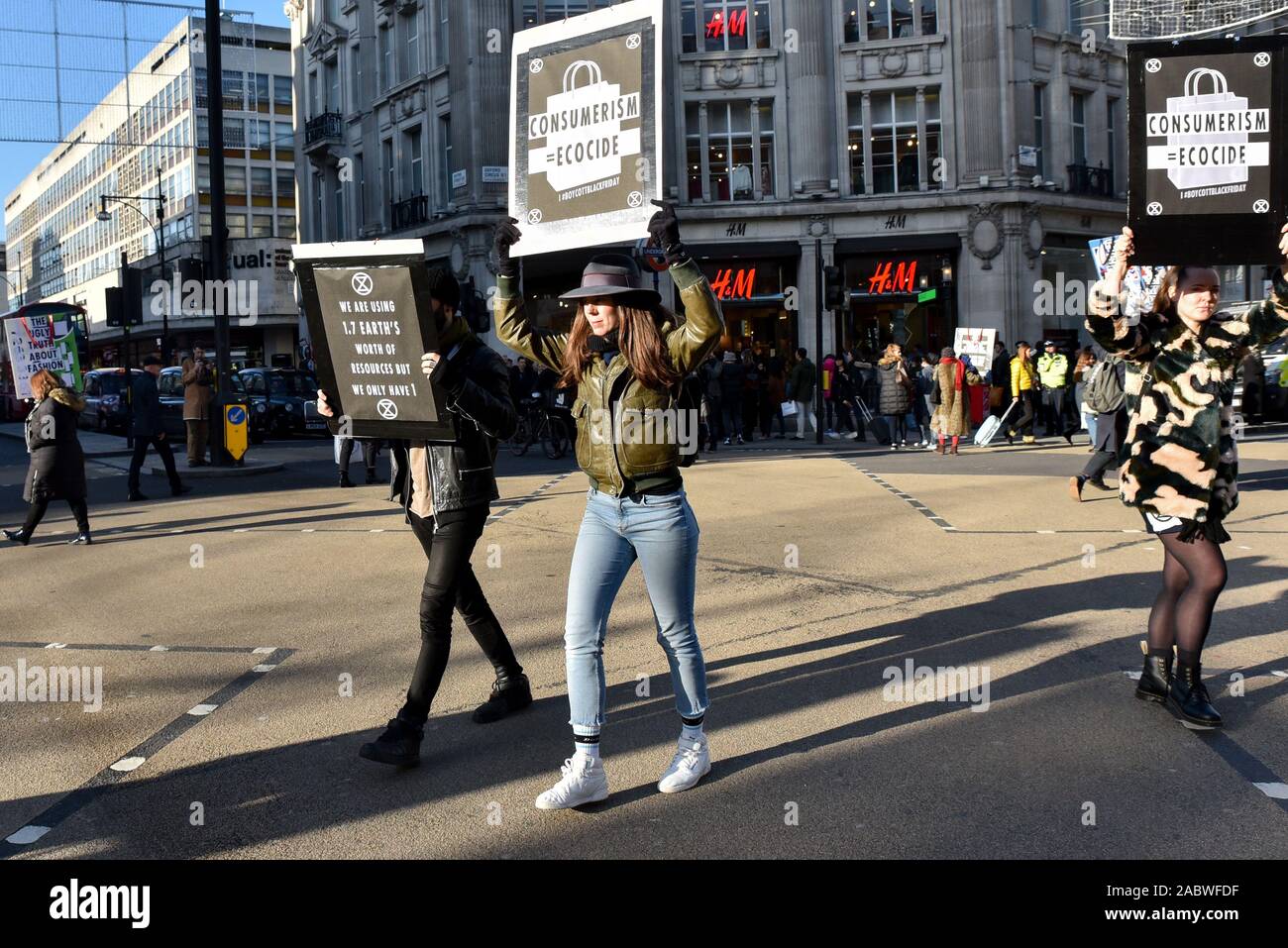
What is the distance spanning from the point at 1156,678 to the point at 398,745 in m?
3.18

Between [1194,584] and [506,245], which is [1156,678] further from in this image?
[506,245]

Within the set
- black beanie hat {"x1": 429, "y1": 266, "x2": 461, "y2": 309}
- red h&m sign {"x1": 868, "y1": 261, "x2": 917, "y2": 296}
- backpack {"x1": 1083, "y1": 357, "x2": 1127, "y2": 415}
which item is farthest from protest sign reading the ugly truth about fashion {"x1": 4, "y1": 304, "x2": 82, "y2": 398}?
A: red h&m sign {"x1": 868, "y1": 261, "x2": 917, "y2": 296}

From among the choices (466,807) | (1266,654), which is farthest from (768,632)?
(466,807)

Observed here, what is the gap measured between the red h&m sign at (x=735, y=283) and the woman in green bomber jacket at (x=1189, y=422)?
1207 inches

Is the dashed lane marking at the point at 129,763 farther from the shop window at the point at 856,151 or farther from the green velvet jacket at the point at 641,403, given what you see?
the shop window at the point at 856,151

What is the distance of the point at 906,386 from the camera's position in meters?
22.3

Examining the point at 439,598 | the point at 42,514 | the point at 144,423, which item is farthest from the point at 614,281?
the point at 144,423

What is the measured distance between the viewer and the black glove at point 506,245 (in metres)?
4.63

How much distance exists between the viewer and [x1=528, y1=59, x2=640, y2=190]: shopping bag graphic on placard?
4.60m

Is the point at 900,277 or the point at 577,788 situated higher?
the point at 900,277

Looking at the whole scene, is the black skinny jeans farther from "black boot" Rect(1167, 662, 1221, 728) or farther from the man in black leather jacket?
"black boot" Rect(1167, 662, 1221, 728)

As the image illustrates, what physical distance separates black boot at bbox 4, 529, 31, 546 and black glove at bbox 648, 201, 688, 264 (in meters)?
8.99

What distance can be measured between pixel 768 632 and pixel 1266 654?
248 cm

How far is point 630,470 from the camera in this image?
432 cm
